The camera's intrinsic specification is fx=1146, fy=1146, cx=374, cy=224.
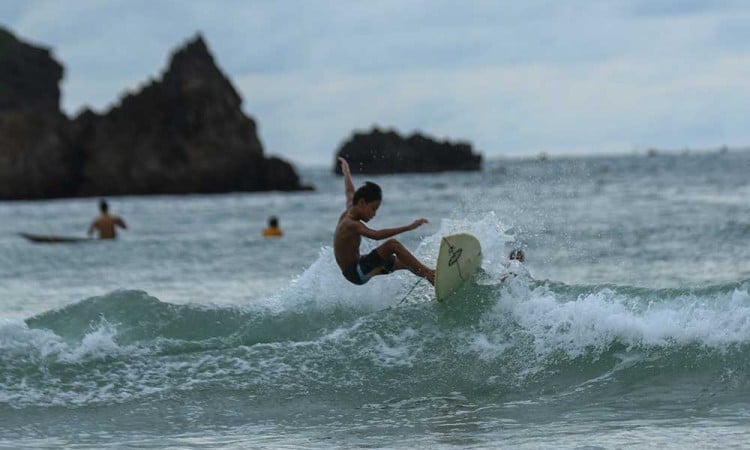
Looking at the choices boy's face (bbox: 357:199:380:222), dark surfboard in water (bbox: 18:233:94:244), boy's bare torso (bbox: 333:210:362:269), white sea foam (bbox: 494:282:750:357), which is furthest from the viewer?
dark surfboard in water (bbox: 18:233:94:244)

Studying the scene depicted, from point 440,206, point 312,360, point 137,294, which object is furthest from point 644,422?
point 440,206

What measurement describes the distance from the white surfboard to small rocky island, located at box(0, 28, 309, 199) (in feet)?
214

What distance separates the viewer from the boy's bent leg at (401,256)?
1150cm

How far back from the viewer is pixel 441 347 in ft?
36.6

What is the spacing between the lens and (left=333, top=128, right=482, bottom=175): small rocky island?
113062 millimetres

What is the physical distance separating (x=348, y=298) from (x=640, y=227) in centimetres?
1705

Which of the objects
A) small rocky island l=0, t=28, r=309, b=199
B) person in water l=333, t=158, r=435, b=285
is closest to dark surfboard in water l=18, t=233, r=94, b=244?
person in water l=333, t=158, r=435, b=285

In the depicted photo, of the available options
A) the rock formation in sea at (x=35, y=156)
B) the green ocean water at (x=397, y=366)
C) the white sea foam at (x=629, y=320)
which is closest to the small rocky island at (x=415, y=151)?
the rock formation in sea at (x=35, y=156)

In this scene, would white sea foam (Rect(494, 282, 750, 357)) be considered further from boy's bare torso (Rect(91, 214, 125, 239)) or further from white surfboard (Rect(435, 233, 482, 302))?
boy's bare torso (Rect(91, 214, 125, 239))

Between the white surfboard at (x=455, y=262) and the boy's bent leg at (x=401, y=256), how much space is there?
0.65 feet

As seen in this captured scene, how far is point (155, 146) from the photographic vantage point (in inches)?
3159

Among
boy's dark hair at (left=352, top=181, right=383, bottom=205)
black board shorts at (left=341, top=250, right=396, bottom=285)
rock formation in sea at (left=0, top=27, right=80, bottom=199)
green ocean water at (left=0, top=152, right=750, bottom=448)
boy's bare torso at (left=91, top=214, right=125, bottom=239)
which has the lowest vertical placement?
green ocean water at (left=0, top=152, right=750, bottom=448)

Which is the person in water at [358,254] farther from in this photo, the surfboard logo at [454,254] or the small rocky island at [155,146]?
the small rocky island at [155,146]

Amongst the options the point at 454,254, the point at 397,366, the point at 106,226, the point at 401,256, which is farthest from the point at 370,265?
the point at 106,226
